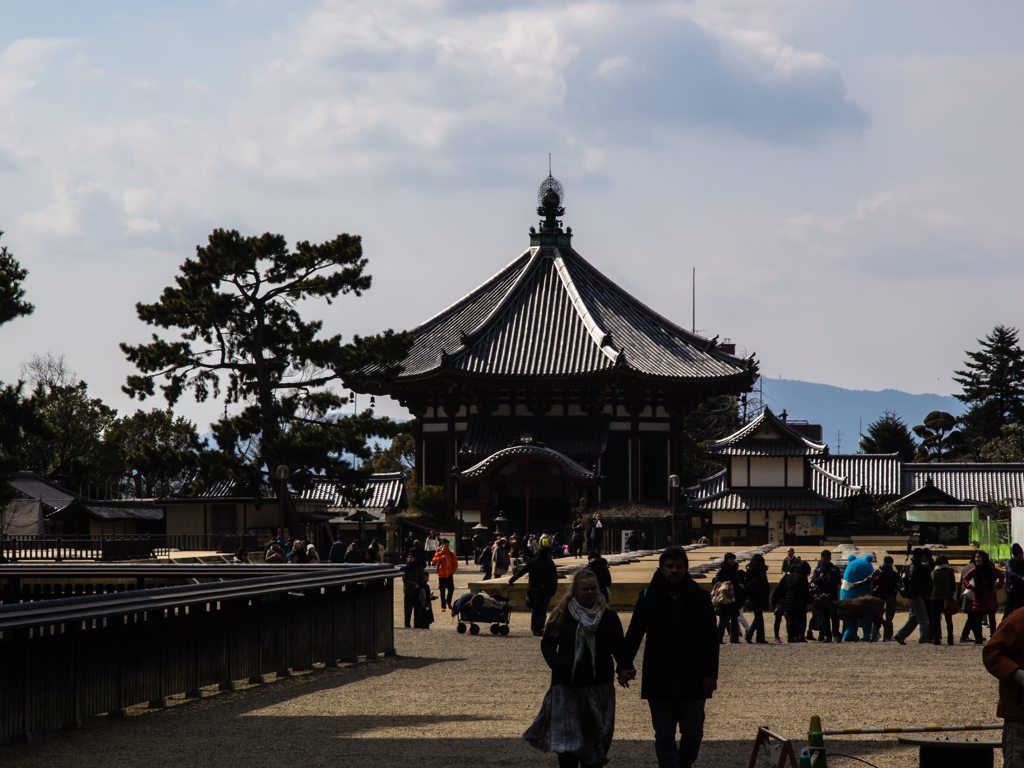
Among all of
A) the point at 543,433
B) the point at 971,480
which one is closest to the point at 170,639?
the point at 543,433

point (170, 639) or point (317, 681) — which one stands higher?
point (170, 639)

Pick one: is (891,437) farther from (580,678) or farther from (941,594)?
(580,678)

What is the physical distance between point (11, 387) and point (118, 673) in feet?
26.8

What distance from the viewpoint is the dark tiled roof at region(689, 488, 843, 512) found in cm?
5484

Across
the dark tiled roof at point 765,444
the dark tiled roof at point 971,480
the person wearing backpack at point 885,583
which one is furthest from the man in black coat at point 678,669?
the dark tiled roof at point 971,480

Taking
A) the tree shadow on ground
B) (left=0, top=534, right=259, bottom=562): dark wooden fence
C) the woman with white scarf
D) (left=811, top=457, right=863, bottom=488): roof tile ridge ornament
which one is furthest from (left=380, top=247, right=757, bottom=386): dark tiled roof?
the woman with white scarf

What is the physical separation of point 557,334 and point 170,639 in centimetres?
4612

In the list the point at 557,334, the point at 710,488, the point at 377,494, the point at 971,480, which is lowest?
the point at 377,494

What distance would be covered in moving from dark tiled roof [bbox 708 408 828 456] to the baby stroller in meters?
34.2

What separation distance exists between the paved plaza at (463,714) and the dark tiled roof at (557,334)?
38090 millimetres

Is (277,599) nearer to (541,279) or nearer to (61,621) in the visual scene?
(61,621)

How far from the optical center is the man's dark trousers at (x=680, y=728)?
8.26m

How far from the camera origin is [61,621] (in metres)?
11.0

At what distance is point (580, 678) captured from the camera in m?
8.00
